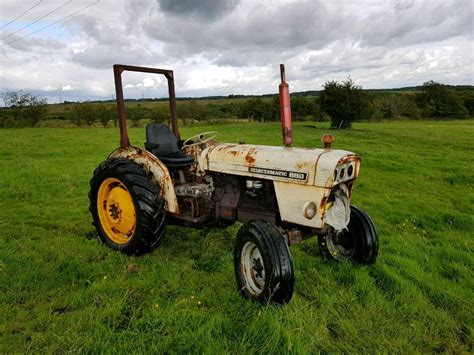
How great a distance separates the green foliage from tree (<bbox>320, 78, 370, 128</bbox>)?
19399mm

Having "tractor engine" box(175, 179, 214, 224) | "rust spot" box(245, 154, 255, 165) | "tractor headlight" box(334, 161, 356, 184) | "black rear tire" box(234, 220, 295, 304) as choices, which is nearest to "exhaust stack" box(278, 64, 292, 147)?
"rust spot" box(245, 154, 255, 165)

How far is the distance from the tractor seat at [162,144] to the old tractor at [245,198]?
0.04 feet

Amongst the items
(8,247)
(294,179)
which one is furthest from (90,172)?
(294,179)

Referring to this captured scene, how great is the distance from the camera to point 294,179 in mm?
3146

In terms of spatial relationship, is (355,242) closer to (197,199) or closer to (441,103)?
(197,199)

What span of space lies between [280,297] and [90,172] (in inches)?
306

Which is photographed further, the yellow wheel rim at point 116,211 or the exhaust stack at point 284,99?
the yellow wheel rim at point 116,211

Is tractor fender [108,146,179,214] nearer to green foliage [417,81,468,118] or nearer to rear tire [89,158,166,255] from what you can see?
rear tire [89,158,166,255]

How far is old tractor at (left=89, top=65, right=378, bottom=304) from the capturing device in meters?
3.02

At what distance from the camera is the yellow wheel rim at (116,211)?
13.7ft

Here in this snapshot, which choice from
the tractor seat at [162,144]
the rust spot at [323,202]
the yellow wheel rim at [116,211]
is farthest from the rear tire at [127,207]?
the rust spot at [323,202]

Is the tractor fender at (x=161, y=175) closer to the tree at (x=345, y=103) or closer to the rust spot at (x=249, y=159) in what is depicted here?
A: the rust spot at (x=249, y=159)

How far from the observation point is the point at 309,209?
10.2 feet

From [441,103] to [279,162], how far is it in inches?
1680
